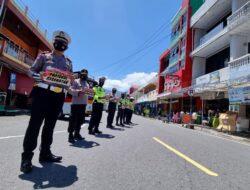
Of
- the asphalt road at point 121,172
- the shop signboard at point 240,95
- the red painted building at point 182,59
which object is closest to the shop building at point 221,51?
the shop signboard at point 240,95

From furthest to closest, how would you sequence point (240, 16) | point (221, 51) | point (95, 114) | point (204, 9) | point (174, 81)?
point (174, 81)
point (204, 9)
point (221, 51)
point (240, 16)
point (95, 114)

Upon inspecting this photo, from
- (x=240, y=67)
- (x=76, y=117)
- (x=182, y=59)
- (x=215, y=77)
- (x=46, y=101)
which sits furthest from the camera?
(x=182, y=59)

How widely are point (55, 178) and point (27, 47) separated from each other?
25626 mm

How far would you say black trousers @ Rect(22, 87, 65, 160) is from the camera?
3570 millimetres

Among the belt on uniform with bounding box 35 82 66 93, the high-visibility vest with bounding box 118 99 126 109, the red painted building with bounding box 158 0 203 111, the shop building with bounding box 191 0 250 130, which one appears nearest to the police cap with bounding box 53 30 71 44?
the belt on uniform with bounding box 35 82 66 93

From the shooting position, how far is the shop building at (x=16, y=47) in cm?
1836

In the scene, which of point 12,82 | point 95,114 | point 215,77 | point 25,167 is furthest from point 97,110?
point 215,77

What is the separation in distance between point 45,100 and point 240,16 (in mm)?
17440

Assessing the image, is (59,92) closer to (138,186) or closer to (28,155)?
(28,155)

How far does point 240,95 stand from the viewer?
14.3 meters

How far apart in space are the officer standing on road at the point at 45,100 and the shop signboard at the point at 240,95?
12109 millimetres

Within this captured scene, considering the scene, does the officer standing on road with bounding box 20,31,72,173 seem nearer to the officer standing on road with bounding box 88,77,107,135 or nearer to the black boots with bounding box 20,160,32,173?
the black boots with bounding box 20,160,32,173

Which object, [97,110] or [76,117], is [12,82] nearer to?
[97,110]

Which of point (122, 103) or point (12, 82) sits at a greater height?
point (12, 82)
